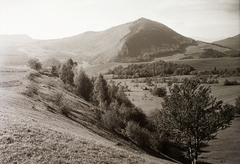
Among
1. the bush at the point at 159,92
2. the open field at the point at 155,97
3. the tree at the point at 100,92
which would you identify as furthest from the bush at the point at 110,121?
the bush at the point at 159,92

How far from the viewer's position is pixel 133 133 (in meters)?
55.6

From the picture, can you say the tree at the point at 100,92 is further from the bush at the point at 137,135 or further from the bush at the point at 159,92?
the bush at the point at 159,92

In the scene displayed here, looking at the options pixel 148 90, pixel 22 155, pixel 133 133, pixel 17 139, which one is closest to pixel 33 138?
pixel 17 139

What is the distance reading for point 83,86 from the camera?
8781 cm

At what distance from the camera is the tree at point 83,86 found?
86.5 metres

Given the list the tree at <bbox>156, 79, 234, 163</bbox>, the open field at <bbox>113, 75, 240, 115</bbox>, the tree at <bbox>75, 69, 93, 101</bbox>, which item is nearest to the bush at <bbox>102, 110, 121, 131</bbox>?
the tree at <bbox>156, 79, 234, 163</bbox>

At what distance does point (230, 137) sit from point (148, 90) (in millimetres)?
81140

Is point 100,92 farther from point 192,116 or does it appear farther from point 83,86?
point 192,116

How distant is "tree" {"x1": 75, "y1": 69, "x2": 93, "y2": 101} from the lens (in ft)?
284

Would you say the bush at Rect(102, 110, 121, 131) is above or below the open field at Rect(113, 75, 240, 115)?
above

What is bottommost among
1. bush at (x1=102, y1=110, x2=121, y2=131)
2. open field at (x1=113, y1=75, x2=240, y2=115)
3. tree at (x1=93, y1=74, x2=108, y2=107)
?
open field at (x1=113, y1=75, x2=240, y2=115)

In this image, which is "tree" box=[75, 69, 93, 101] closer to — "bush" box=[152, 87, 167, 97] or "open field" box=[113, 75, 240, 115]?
"open field" box=[113, 75, 240, 115]

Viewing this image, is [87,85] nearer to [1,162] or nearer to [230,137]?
[230,137]

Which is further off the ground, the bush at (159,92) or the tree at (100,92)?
the tree at (100,92)
